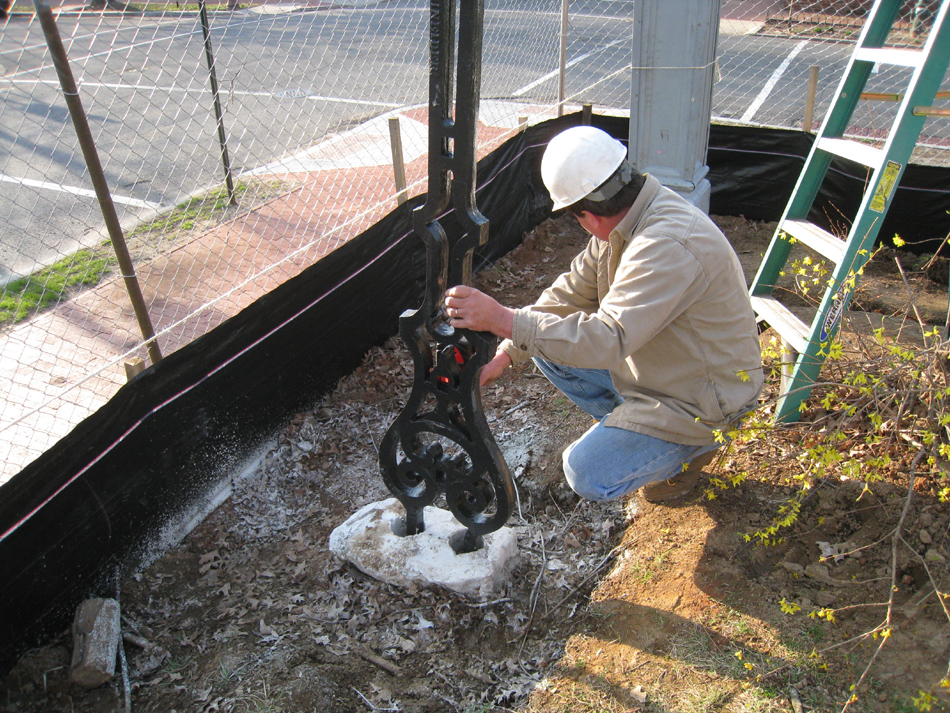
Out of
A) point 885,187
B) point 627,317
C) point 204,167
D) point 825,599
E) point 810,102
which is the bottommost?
point 825,599

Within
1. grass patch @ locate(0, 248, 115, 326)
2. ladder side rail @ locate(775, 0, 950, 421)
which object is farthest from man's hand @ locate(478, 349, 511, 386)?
grass patch @ locate(0, 248, 115, 326)

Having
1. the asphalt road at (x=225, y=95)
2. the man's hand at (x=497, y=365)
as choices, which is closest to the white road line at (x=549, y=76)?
the asphalt road at (x=225, y=95)

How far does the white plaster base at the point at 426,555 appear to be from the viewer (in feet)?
9.40

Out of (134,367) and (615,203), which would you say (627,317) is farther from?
(134,367)

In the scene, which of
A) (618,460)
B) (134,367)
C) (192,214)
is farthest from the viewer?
(192,214)

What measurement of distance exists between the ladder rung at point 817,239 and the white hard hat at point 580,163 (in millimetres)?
1307

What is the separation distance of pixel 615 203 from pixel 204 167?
585cm

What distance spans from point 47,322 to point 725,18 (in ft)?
54.8

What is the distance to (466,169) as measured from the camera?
230cm

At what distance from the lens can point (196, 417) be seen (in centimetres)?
323

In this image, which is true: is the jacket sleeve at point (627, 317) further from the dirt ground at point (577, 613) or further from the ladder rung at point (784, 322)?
the ladder rung at point (784, 322)

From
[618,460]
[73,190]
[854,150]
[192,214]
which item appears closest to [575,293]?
[618,460]

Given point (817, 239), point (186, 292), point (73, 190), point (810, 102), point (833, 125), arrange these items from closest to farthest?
point (817, 239) < point (833, 125) < point (186, 292) < point (810, 102) < point (73, 190)

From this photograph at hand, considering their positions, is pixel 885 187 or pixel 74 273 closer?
pixel 885 187
